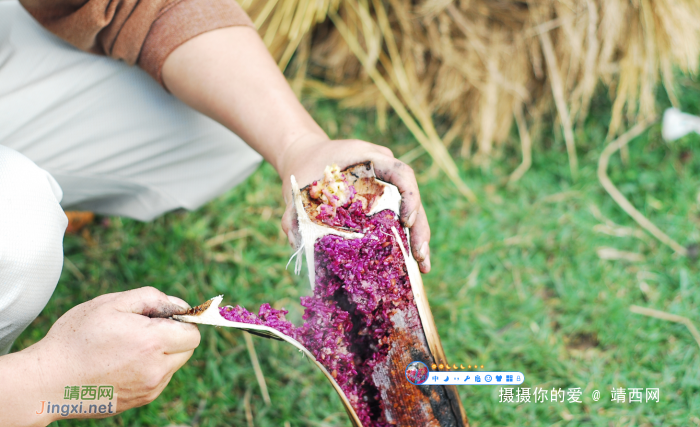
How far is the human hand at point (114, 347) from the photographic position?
802mm

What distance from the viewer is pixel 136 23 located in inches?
42.4

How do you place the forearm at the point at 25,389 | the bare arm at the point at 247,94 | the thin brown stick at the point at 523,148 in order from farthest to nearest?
Result: the thin brown stick at the point at 523,148 < the bare arm at the point at 247,94 < the forearm at the point at 25,389

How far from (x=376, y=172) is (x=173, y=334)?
51 centimetres

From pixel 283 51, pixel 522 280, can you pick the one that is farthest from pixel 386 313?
pixel 283 51

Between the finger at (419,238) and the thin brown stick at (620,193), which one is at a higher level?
the finger at (419,238)

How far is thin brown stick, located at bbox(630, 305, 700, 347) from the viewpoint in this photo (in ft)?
5.08

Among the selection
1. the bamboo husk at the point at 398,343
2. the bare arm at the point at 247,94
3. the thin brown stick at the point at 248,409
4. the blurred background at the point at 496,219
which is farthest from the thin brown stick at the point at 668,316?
the thin brown stick at the point at 248,409

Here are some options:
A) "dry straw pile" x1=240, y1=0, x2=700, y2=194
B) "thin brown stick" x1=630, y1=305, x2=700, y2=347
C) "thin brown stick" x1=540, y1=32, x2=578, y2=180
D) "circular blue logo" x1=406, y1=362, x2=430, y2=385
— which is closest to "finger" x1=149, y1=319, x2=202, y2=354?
"circular blue logo" x1=406, y1=362, x2=430, y2=385

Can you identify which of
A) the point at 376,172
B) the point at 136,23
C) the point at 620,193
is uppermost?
the point at 136,23

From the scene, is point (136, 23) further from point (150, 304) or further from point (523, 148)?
point (523, 148)

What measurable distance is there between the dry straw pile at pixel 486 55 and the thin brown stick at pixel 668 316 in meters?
0.67

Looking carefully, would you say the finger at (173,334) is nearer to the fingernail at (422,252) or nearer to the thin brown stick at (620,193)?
the fingernail at (422,252)

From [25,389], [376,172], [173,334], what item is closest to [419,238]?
[376,172]

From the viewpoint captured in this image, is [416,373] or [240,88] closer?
[416,373]
